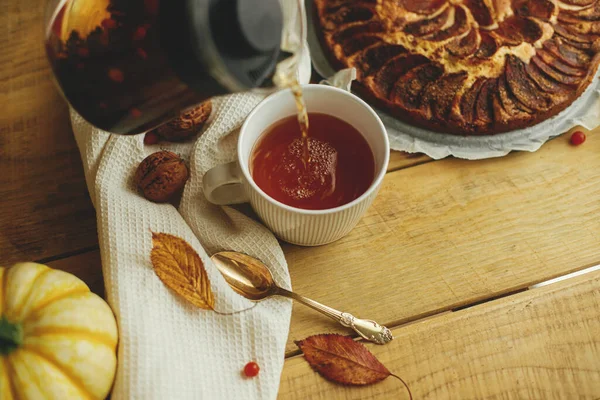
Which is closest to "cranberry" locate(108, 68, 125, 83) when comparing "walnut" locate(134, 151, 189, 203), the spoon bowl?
"walnut" locate(134, 151, 189, 203)

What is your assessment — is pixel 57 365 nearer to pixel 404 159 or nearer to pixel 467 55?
pixel 404 159

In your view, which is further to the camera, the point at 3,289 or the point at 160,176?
the point at 160,176

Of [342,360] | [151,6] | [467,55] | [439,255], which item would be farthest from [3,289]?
[467,55]

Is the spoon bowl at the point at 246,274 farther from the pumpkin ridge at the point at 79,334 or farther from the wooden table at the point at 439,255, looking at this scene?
the pumpkin ridge at the point at 79,334

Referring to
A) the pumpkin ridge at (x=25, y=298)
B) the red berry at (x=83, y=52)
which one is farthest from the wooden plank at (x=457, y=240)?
the red berry at (x=83, y=52)

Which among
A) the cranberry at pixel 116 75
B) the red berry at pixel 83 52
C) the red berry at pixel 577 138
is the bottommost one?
the red berry at pixel 577 138
